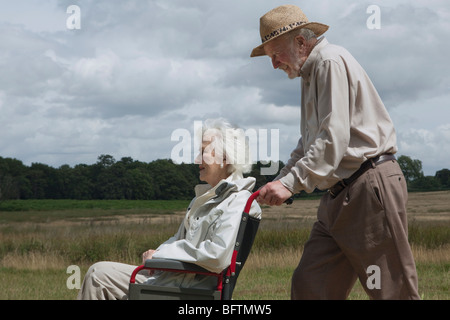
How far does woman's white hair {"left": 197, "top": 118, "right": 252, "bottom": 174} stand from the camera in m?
3.16

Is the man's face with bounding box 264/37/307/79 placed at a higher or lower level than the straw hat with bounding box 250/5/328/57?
lower

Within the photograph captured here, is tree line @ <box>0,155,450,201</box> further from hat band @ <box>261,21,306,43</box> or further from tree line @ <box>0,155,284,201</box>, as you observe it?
hat band @ <box>261,21,306,43</box>

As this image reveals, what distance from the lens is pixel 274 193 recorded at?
8.57 feet

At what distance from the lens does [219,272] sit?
2.71 metres

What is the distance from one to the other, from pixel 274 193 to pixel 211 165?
620 mm

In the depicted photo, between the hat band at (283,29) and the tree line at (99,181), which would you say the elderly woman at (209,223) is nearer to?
the hat band at (283,29)

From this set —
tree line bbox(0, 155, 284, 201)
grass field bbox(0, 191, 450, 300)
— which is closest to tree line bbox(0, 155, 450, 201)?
tree line bbox(0, 155, 284, 201)

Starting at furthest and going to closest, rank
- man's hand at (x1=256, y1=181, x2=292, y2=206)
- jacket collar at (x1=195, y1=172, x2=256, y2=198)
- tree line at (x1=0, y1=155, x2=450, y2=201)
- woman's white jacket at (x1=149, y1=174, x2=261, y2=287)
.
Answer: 1. tree line at (x1=0, y1=155, x2=450, y2=201)
2. jacket collar at (x1=195, y1=172, x2=256, y2=198)
3. woman's white jacket at (x1=149, y1=174, x2=261, y2=287)
4. man's hand at (x1=256, y1=181, x2=292, y2=206)

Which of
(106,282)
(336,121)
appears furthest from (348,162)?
(106,282)

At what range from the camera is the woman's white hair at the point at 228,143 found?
3.16 metres

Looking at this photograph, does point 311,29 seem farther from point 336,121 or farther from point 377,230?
point 377,230

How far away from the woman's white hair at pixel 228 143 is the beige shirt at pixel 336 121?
38 centimetres

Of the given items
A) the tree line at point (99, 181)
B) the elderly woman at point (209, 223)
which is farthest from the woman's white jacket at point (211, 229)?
the tree line at point (99, 181)
